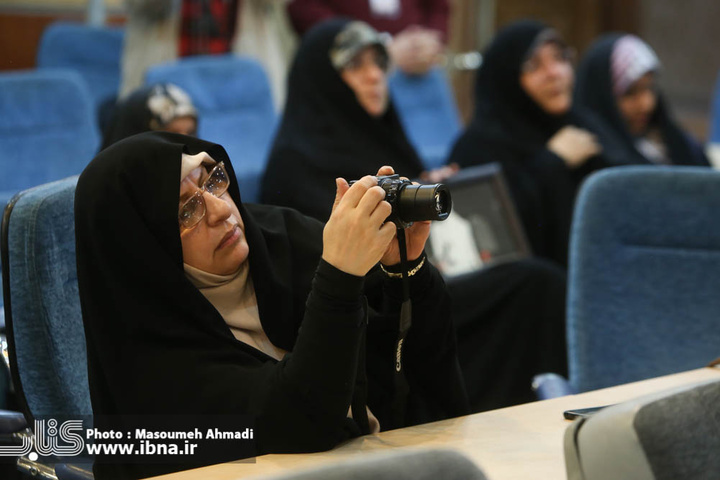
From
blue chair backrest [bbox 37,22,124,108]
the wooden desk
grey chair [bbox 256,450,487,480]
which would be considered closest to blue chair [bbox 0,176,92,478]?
the wooden desk

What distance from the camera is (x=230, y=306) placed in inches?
48.6

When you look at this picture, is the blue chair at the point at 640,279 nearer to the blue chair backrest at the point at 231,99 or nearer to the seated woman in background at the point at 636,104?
the blue chair backrest at the point at 231,99

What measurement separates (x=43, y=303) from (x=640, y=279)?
1042mm

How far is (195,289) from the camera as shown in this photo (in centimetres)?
116

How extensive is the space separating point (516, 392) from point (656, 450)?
1845mm

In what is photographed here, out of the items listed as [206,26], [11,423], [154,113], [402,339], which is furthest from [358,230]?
[206,26]

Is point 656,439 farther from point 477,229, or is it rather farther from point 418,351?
point 477,229

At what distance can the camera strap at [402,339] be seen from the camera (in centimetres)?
116

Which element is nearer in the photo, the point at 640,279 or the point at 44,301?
the point at 44,301

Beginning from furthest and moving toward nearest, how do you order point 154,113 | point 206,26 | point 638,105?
point 638,105 → point 206,26 → point 154,113

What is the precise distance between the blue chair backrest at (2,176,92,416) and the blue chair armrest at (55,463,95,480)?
0.36ft

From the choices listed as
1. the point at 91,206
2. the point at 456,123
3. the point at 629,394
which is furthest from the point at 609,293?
the point at 456,123

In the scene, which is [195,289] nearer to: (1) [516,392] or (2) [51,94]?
(1) [516,392]

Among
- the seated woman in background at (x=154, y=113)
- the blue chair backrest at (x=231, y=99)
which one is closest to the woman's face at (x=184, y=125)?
the seated woman in background at (x=154, y=113)
